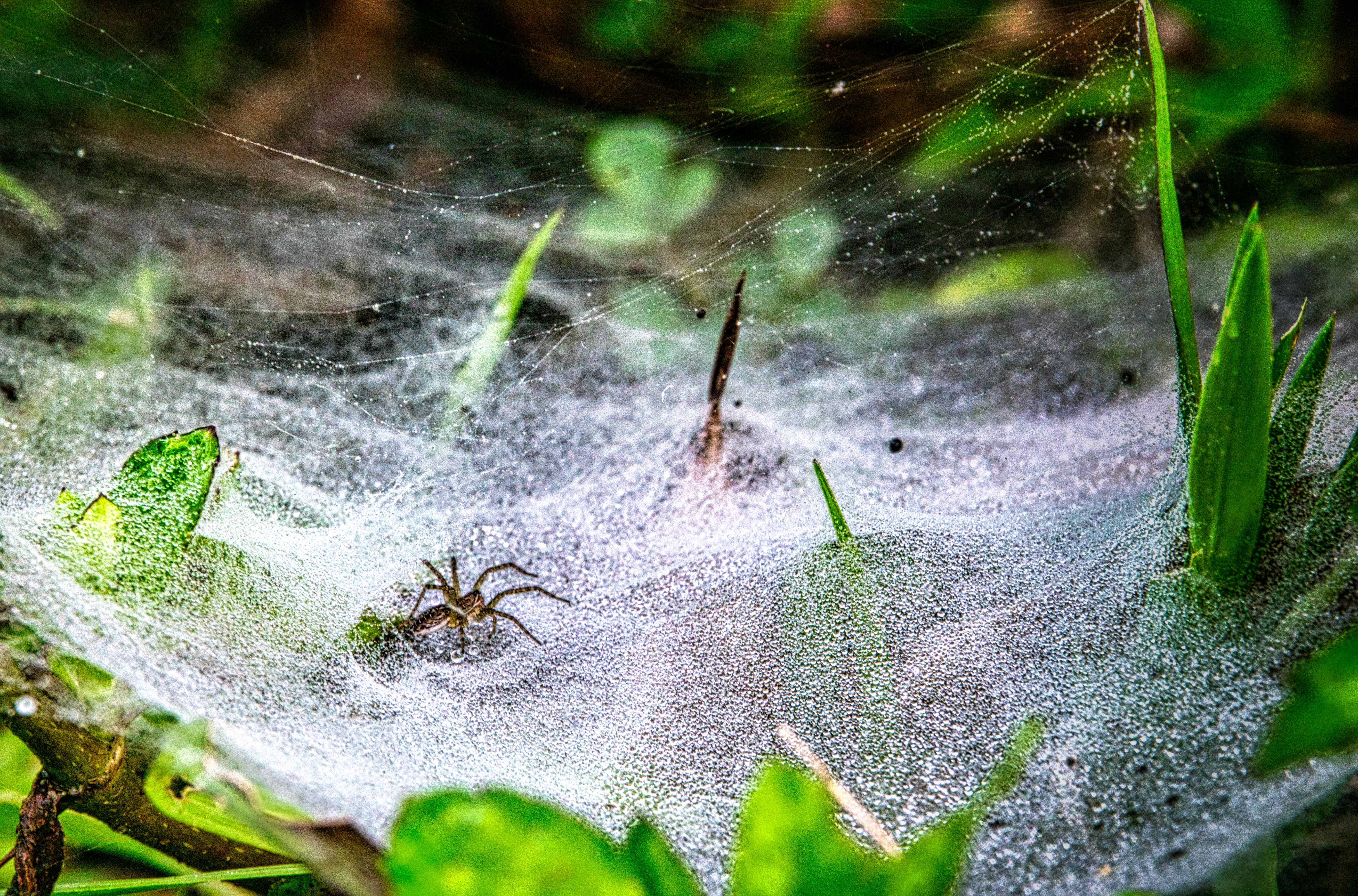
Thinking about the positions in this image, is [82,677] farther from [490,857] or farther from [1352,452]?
[1352,452]

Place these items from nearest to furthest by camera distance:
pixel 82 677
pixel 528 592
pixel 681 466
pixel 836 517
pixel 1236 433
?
pixel 1236 433, pixel 82 677, pixel 836 517, pixel 528 592, pixel 681 466

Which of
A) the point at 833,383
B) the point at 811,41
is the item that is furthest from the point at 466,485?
the point at 811,41

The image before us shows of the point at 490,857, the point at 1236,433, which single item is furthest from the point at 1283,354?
the point at 490,857

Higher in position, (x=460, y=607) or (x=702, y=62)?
(x=702, y=62)

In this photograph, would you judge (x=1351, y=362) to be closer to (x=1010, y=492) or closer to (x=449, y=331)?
(x=1010, y=492)

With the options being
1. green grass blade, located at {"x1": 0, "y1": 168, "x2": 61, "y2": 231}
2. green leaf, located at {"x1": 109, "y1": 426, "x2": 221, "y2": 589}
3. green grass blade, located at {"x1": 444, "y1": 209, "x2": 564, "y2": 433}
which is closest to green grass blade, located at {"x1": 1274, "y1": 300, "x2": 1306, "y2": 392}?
green grass blade, located at {"x1": 444, "y1": 209, "x2": 564, "y2": 433}
